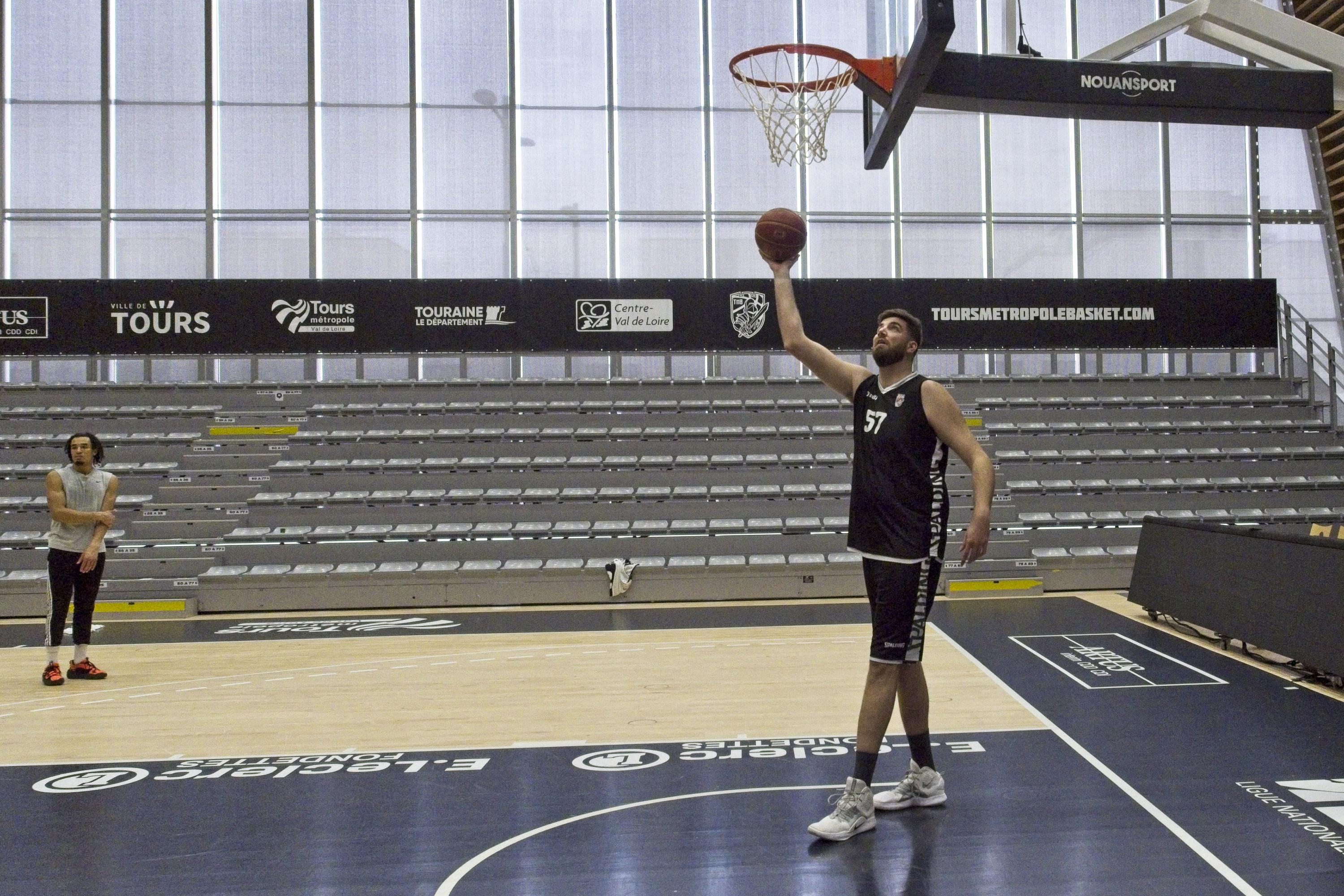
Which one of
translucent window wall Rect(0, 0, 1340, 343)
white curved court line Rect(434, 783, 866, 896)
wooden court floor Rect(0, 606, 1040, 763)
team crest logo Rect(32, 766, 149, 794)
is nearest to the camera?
white curved court line Rect(434, 783, 866, 896)

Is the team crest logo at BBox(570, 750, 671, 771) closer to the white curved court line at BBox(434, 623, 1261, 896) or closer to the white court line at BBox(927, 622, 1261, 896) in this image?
the white curved court line at BBox(434, 623, 1261, 896)

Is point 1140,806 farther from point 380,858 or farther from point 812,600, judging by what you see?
point 812,600

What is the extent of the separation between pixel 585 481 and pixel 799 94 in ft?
14.7

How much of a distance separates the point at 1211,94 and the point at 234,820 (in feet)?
20.9

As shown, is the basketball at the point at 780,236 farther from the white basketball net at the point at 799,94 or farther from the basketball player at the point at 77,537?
the white basketball net at the point at 799,94

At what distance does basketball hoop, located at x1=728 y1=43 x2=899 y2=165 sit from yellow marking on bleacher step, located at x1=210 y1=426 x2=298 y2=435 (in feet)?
21.1

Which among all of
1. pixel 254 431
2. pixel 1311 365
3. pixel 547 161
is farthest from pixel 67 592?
pixel 1311 365

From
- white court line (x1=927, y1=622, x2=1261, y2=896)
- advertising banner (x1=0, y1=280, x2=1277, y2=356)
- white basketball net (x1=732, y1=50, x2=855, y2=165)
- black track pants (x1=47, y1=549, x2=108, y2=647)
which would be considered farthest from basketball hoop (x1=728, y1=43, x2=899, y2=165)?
black track pants (x1=47, y1=549, x2=108, y2=647)

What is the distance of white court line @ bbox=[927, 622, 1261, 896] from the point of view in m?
2.79

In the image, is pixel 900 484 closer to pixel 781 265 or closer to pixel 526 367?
pixel 781 265

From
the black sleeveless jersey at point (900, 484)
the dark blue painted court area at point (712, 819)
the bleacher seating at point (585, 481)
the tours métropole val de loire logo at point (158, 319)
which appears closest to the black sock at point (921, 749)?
the dark blue painted court area at point (712, 819)

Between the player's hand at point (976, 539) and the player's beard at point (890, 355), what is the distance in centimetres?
63

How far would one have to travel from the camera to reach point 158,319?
11289 mm

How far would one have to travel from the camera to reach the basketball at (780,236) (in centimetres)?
348
